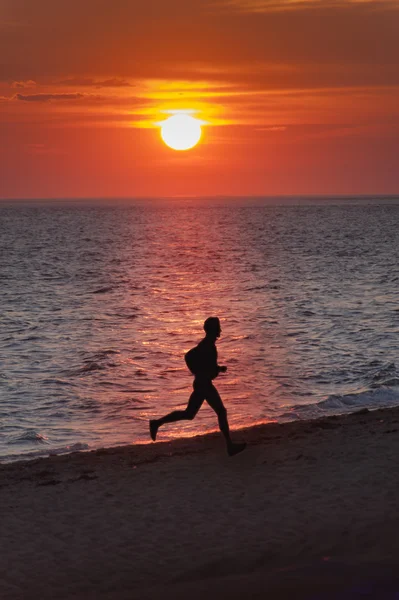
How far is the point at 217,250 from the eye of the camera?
3386 inches

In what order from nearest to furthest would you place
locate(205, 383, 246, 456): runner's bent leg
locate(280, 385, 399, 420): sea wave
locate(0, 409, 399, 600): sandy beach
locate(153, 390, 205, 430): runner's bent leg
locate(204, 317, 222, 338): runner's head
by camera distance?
locate(0, 409, 399, 600): sandy beach → locate(204, 317, 222, 338): runner's head → locate(205, 383, 246, 456): runner's bent leg → locate(153, 390, 205, 430): runner's bent leg → locate(280, 385, 399, 420): sea wave

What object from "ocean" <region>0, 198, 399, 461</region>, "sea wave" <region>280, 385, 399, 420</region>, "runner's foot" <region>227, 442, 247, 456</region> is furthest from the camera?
"ocean" <region>0, 198, 399, 461</region>

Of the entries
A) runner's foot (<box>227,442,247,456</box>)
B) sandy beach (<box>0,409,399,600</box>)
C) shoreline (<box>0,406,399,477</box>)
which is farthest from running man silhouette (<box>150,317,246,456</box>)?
shoreline (<box>0,406,399,477</box>)

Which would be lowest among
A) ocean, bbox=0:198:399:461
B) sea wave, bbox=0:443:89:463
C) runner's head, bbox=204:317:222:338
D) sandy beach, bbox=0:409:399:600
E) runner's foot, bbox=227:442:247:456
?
sandy beach, bbox=0:409:399:600

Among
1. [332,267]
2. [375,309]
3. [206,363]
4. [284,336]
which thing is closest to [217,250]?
[332,267]

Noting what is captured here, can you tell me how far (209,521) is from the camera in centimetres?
947

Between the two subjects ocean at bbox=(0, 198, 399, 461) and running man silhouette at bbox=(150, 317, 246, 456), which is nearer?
running man silhouette at bbox=(150, 317, 246, 456)

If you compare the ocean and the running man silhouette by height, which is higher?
the ocean

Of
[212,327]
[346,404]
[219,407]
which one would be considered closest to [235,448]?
[219,407]

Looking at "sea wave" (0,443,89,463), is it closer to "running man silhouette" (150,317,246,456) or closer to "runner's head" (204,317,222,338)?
"running man silhouette" (150,317,246,456)

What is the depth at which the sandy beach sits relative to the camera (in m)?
8.10

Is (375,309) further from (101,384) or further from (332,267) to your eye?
(332,267)

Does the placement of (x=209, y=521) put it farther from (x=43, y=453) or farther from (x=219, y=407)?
(x=43, y=453)

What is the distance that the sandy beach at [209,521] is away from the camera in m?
8.10
